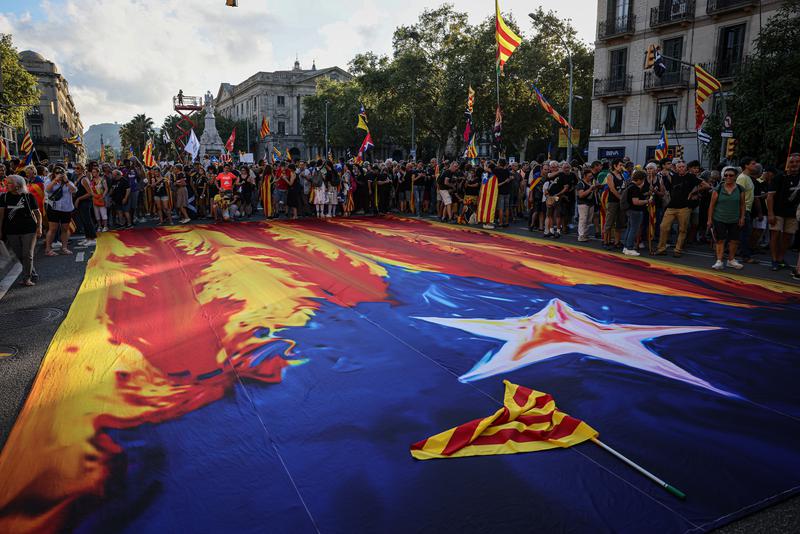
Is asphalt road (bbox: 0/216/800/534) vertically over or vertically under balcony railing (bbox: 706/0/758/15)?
under

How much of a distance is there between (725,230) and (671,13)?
28129 millimetres

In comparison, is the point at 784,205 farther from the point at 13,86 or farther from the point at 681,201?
the point at 13,86

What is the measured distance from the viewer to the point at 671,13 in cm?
3198

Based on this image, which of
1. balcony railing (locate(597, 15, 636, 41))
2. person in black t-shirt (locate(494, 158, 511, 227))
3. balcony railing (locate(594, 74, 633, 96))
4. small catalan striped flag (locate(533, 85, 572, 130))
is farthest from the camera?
balcony railing (locate(594, 74, 633, 96))

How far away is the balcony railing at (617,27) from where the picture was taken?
34.0 m

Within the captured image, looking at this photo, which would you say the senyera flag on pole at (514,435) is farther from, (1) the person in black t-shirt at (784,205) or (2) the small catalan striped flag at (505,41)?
(2) the small catalan striped flag at (505,41)

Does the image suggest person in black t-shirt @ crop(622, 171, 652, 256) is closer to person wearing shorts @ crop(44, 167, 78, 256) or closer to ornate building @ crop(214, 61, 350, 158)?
person wearing shorts @ crop(44, 167, 78, 256)

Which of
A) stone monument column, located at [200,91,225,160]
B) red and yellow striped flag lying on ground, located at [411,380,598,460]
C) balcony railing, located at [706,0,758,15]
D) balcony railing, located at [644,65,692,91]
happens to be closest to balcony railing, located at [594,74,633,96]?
balcony railing, located at [644,65,692,91]

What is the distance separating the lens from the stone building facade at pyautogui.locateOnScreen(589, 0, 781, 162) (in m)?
29.2

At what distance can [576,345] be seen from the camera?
18.7 feet

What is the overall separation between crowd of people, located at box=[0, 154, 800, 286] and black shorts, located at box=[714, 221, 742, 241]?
0.02 m

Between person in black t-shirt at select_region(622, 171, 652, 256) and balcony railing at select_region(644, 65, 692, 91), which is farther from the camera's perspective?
balcony railing at select_region(644, 65, 692, 91)

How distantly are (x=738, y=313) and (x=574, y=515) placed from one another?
5.33 m

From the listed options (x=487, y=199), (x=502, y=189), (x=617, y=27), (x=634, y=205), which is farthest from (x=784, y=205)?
(x=617, y=27)
